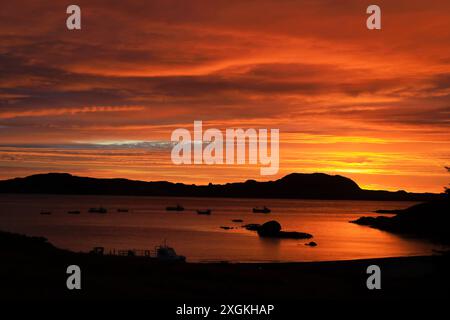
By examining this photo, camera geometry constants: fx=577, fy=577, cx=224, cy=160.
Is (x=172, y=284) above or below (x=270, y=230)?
above

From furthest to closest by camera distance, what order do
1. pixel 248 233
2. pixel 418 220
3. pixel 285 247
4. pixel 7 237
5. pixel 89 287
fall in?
1. pixel 418 220
2. pixel 248 233
3. pixel 285 247
4. pixel 7 237
5. pixel 89 287

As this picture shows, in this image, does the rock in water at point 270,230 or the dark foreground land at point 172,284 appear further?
the rock in water at point 270,230

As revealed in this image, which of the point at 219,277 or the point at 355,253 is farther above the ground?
the point at 219,277

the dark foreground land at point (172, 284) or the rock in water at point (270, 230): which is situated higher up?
the dark foreground land at point (172, 284)

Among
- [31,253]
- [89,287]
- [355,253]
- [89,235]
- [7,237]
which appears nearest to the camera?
[89,287]

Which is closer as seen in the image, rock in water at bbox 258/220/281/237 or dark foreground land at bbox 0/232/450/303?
dark foreground land at bbox 0/232/450/303

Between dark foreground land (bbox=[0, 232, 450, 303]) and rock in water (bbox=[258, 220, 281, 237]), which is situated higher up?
dark foreground land (bbox=[0, 232, 450, 303])

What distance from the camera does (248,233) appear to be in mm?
126312

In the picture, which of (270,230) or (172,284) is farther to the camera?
(270,230)

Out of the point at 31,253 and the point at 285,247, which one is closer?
the point at 31,253
